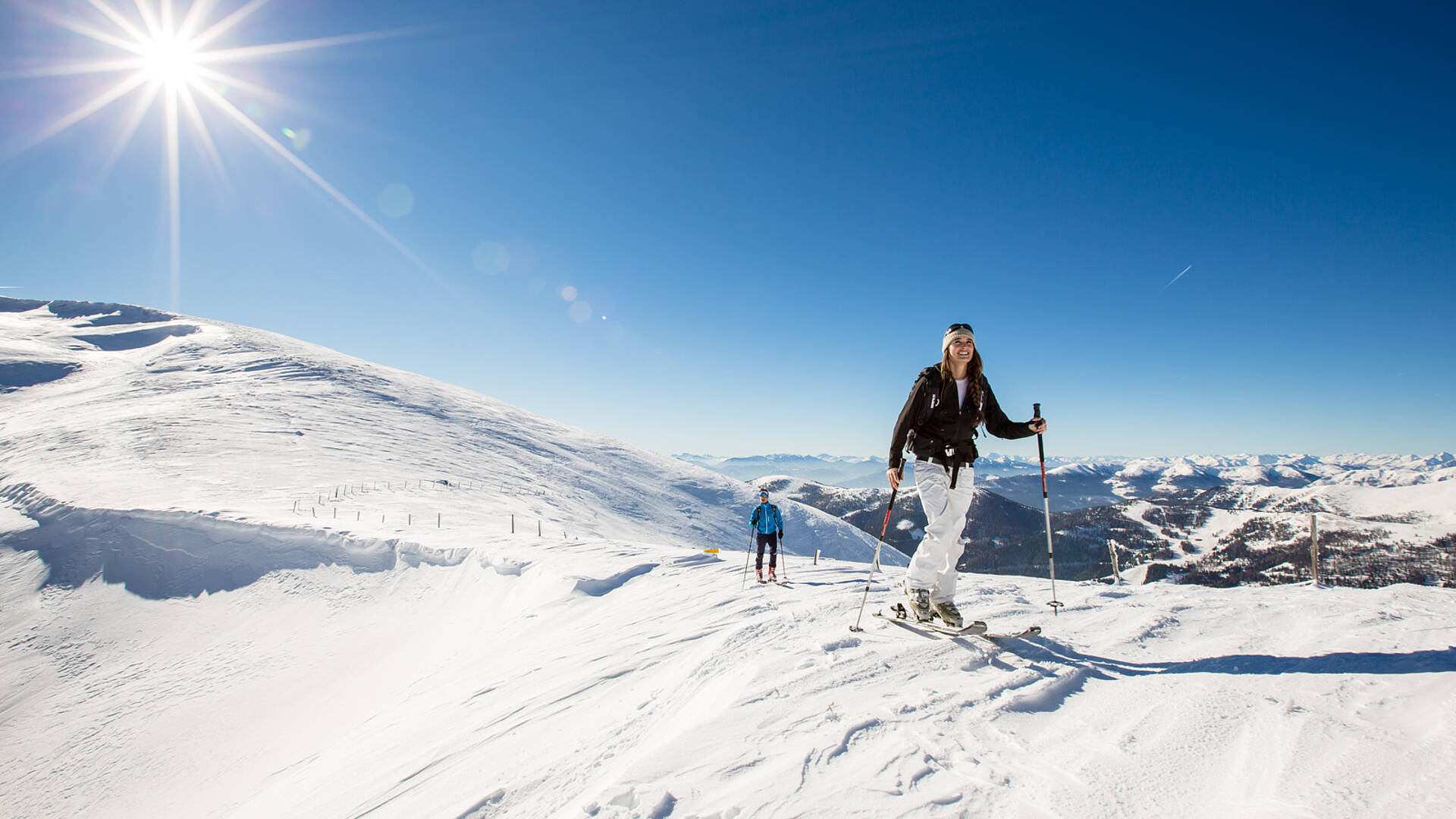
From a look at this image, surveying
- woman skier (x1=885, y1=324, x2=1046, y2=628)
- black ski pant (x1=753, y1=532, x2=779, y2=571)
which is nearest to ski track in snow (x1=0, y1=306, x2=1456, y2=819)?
woman skier (x1=885, y1=324, x2=1046, y2=628)

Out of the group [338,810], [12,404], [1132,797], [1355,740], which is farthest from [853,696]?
[12,404]

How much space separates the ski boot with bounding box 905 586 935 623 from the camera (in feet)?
17.6

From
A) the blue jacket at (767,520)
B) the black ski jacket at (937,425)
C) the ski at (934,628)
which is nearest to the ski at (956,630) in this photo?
the ski at (934,628)

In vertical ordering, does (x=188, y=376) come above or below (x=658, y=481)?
above

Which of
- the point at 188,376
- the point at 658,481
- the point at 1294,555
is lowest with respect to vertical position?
the point at 1294,555

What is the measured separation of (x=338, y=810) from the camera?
423cm

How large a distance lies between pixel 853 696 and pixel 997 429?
335 cm

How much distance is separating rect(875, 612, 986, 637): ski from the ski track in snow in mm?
228

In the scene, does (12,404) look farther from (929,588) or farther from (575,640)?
(929,588)

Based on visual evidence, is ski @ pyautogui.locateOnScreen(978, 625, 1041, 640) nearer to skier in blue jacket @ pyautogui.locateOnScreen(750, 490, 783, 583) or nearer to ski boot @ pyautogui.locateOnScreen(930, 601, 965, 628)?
ski boot @ pyautogui.locateOnScreen(930, 601, 965, 628)

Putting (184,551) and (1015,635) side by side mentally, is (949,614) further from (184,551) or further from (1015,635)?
(184,551)

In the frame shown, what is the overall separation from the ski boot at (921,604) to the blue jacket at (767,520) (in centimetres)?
620

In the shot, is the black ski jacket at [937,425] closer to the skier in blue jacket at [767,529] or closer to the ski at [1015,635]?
the ski at [1015,635]

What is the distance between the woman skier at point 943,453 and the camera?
5.23m
